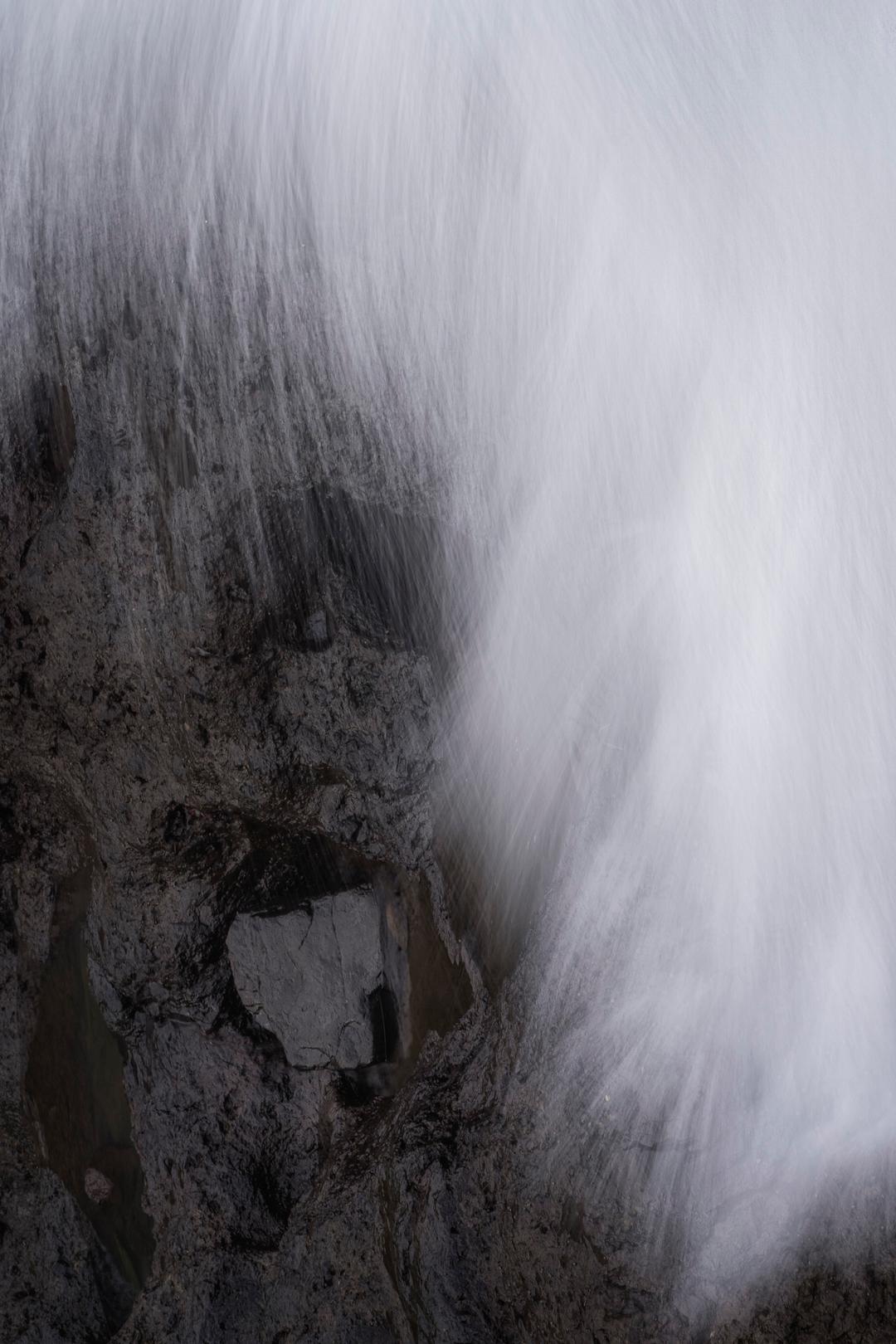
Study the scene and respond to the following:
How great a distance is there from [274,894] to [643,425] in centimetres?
108

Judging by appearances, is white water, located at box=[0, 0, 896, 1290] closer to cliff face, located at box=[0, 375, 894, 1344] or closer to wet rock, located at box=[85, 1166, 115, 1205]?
cliff face, located at box=[0, 375, 894, 1344]

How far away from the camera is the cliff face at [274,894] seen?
1.91 metres

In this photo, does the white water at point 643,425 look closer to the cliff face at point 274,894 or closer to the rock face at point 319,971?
the cliff face at point 274,894

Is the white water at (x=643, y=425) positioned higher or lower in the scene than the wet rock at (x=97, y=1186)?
higher

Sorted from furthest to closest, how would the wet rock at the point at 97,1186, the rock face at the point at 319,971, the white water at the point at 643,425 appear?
the wet rock at the point at 97,1186 → the rock face at the point at 319,971 → the white water at the point at 643,425

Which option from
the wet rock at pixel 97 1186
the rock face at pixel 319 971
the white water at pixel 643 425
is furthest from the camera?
the wet rock at pixel 97 1186

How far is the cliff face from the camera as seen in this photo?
6.27 feet

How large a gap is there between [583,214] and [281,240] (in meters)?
0.54

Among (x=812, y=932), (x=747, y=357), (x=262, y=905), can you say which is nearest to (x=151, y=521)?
(x=262, y=905)

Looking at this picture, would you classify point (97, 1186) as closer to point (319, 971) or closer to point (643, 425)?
point (319, 971)

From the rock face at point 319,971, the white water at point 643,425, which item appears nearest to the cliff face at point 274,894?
the rock face at point 319,971

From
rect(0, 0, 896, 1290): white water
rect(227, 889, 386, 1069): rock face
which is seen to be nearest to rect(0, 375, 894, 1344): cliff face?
rect(227, 889, 386, 1069): rock face

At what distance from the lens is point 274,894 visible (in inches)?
80.3

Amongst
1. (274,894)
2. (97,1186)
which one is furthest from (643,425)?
(97,1186)
